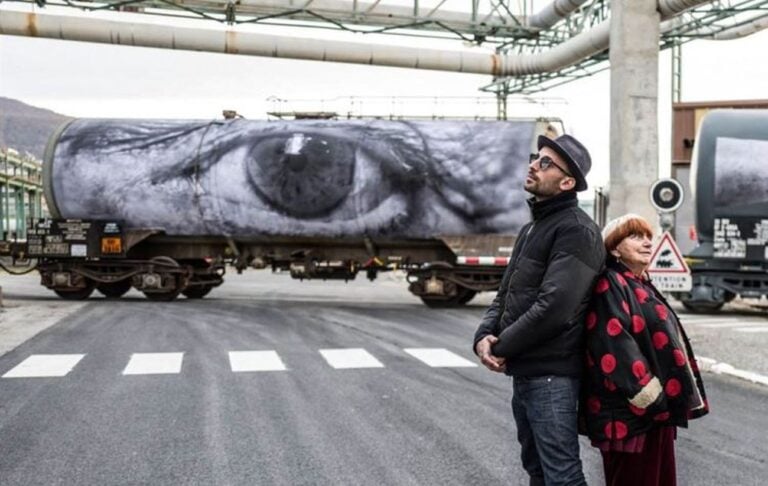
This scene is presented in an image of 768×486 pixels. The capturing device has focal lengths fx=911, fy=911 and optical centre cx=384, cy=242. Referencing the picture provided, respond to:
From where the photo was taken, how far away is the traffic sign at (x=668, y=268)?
12109 mm

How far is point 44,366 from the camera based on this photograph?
34.2 feet

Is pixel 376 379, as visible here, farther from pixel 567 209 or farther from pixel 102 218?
pixel 102 218

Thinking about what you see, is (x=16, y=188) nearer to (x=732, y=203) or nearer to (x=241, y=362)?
(x=732, y=203)

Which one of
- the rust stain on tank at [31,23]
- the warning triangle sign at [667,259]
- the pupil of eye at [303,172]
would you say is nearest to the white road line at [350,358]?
the warning triangle sign at [667,259]

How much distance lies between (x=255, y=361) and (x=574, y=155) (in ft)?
25.1

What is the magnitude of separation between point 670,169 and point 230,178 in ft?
36.1

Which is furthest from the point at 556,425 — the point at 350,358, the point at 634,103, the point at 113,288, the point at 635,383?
the point at 113,288

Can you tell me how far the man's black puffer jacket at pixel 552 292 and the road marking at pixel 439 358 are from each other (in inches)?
277

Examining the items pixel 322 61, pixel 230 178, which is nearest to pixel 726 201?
pixel 230 178

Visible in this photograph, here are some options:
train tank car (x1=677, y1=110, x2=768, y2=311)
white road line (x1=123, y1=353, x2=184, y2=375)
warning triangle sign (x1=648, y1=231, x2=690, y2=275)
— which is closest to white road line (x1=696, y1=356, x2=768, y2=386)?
warning triangle sign (x1=648, y1=231, x2=690, y2=275)

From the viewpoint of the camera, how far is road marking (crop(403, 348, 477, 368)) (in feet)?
35.7

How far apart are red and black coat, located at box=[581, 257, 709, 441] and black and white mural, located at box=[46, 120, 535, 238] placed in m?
15.5

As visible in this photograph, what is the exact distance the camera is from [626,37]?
1463cm

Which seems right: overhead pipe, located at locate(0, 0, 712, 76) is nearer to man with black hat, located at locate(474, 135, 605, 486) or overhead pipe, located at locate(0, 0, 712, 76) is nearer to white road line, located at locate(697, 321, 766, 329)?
white road line, located at locate(697, 321, 766, 329)
